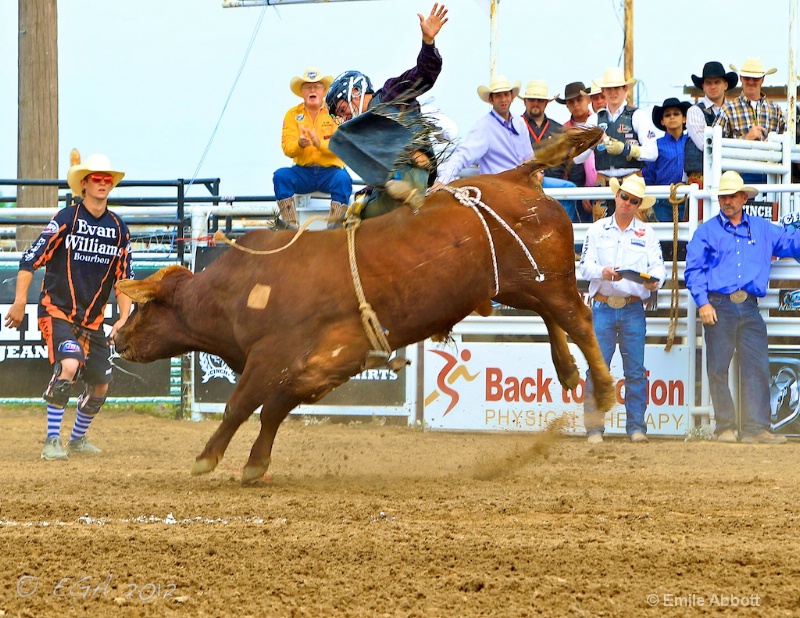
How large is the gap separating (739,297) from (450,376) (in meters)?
2.25

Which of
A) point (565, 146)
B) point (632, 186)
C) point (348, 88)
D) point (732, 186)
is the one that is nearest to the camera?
point (565, 146)

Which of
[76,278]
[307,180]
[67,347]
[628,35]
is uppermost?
[628,35]

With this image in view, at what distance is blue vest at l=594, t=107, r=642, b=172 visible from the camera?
8.71 meters

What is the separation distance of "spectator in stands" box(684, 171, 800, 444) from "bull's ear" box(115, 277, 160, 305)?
160 inches

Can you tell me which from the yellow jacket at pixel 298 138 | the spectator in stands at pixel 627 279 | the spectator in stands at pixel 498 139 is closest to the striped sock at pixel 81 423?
the yellow jacket at pixel 298 138

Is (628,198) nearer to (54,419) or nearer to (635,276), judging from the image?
(635,276)

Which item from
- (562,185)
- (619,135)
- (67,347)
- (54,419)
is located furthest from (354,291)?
(619,135)

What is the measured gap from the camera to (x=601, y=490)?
5.43 m

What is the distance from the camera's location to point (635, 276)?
8.20 metres

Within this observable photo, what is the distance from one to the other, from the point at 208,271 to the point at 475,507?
1844mm

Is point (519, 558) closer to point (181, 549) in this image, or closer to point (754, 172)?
point (181, 549)

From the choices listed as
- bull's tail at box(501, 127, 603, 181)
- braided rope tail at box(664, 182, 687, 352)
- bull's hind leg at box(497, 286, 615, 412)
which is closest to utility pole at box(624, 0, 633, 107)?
braided rope tail at box(664, 182, 687, 352)

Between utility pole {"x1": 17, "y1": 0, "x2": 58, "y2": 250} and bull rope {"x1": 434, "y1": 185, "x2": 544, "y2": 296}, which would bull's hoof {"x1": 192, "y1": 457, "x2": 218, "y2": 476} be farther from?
utility pole {"x1": 17, "y1": 0, "x2": 58, "y2": 250}

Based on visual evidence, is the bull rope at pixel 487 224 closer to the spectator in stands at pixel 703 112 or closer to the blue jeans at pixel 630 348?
the blue jeans at pixel 630 348
